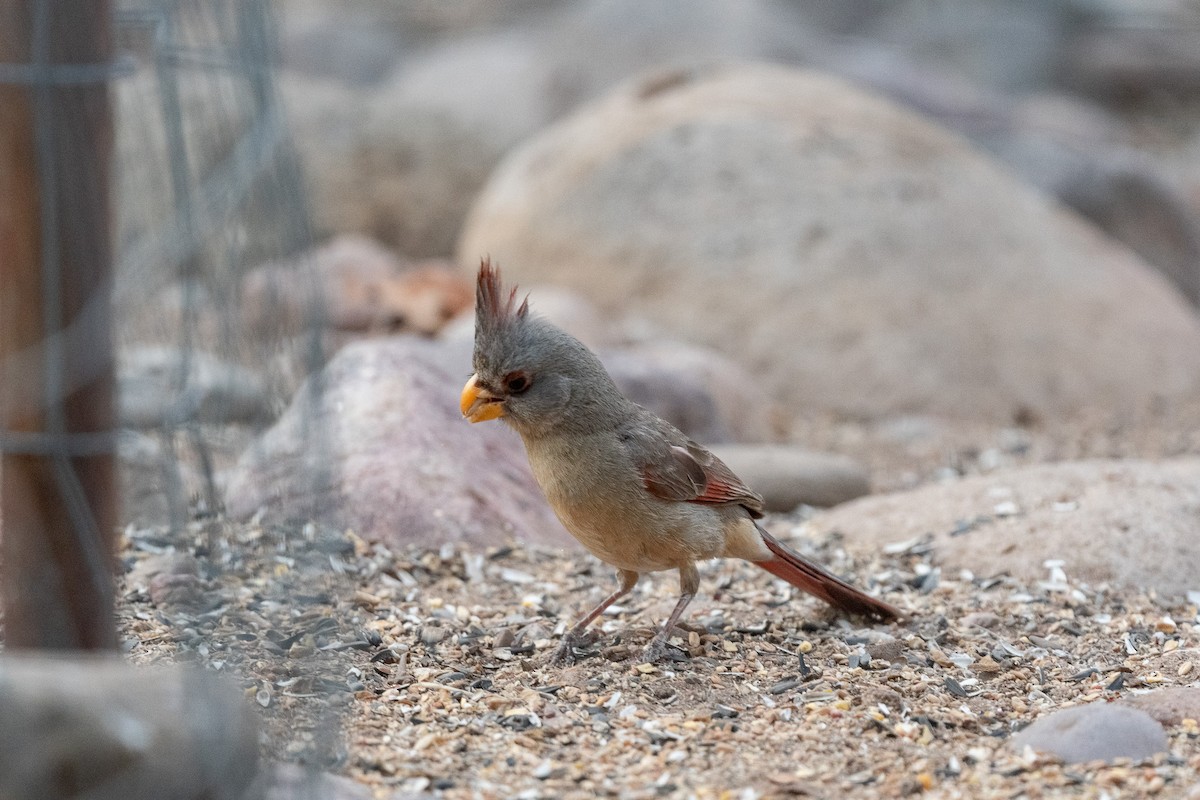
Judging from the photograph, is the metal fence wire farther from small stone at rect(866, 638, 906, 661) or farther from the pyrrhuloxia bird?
small stone at rect(866, 638, 906, 661)

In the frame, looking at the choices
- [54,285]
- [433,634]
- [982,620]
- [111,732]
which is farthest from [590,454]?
[111,732]

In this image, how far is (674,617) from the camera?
13.0ft

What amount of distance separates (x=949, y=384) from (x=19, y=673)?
6.03 meters

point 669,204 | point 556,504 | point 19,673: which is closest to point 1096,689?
point 556,504

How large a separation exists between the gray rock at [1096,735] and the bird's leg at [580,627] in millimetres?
1214

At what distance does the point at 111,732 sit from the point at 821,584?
2.37 meters

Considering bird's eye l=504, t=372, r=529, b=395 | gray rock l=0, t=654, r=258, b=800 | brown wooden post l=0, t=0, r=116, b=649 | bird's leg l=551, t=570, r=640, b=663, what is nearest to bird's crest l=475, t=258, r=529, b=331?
bird's eye l=504, t=372, r=529, b=395

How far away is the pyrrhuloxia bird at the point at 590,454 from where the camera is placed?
381 centimetres

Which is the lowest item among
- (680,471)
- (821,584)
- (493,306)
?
(821,584)

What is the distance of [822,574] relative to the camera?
412 centimetres

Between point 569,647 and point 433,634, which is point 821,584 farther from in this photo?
point 433,634

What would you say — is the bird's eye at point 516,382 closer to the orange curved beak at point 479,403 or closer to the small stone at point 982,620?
the orange curved beak at point 479,403

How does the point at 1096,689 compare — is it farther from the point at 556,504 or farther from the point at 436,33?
the point at 436,33

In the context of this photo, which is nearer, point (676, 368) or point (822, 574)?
point (822, 574)
